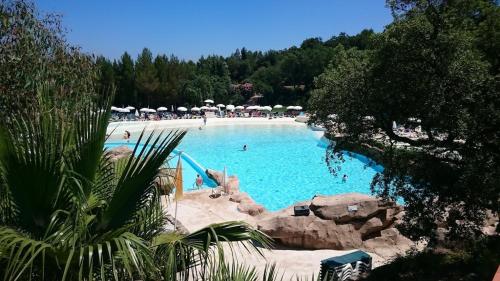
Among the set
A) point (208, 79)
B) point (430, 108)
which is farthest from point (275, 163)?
point (208, 79)

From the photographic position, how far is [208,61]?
217ft

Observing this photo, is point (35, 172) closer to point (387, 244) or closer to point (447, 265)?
point (447, 265)

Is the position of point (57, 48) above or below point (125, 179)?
above

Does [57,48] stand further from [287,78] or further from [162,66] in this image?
[287,78]

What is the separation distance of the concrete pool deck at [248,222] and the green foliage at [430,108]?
2.30 metres

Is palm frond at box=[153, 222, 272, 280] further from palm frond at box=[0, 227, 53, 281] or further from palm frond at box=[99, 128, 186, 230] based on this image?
palm frond at box=[0, 227, 53, 281]

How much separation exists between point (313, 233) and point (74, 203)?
8.49 meters

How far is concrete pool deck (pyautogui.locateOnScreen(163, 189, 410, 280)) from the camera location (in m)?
8.95

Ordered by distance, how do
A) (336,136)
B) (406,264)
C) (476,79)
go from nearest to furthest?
(476,79), (336,136), (406,264)

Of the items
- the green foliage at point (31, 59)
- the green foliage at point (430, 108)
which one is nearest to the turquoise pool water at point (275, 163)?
the green foliage at point (430, 108)

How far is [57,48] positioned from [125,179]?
3.80 m

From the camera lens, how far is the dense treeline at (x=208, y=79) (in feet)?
173

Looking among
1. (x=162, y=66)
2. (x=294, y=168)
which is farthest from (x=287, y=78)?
(x=294, y=168)

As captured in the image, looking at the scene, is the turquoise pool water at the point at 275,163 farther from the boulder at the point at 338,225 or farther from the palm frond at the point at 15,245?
the palm frond at the point at 15,245
